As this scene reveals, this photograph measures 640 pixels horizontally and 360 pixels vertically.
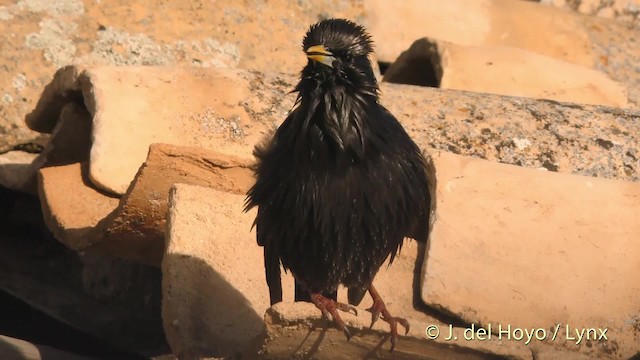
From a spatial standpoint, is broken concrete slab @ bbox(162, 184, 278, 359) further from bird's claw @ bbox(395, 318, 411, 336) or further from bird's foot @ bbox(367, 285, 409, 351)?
bird's claw @ bbox(395, 318, 411, 336)

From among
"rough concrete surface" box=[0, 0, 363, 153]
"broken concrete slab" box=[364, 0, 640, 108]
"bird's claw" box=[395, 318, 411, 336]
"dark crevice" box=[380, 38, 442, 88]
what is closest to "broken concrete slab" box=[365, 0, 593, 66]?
"broken concrete slab" box=[364, 0, 640, 108]

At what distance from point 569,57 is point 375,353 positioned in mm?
3470

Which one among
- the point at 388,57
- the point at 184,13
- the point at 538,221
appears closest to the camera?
the point at 538,221

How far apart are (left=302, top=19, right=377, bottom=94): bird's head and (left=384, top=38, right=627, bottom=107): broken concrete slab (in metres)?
1.74

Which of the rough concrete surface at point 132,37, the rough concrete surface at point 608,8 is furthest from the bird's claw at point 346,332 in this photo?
the rough concrete surface at point 608,8

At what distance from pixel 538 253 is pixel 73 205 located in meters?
1.97

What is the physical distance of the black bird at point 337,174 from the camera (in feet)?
12.6

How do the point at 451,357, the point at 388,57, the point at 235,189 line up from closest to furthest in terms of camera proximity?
the point at 451,357
the point at 235,189
the point at 388,57

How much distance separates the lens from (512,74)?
18.7 ft

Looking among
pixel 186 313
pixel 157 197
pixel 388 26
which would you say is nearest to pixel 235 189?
pixel 157 197

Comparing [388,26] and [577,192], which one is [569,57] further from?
[577,192]

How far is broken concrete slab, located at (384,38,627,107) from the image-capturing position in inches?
222

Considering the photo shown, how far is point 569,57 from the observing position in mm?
6512

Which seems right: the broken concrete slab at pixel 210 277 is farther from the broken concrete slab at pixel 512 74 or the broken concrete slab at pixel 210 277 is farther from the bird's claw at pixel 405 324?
the broken concrete slab at pixel 512 74
